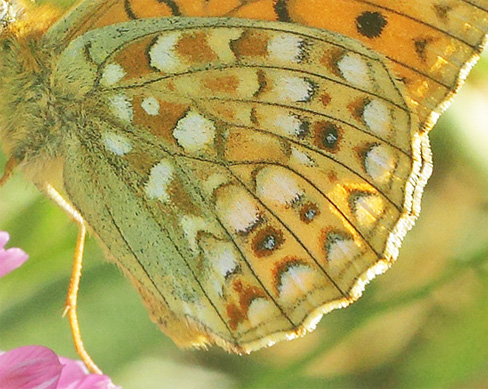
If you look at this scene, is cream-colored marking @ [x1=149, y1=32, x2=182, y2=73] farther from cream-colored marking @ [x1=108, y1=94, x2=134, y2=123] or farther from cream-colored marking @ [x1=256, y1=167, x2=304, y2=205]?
cream-colored marking @ [x1=256, y1=167, x2=304, y2=205]

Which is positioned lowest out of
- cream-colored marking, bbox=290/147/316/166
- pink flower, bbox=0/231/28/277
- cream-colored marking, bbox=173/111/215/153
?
cream-colored marking, bbox=290/147/316/166

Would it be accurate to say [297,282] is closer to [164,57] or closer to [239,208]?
[239,208]

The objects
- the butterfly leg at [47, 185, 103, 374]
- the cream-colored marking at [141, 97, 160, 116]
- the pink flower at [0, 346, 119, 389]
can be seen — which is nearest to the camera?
the pink flower at [0, 346, 119, 389]

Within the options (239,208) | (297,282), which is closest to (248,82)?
(239,208)

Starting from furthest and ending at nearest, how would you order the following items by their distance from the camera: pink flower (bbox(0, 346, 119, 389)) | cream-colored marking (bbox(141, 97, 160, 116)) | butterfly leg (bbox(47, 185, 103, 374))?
butterfly leg (bbox(47, 185, 103, 374)) < cream-colored marking (bbox(141, 97, 160, 116)) < pink flower (bbox(0, 346, 119, 389))

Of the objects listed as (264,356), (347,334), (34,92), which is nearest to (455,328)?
(347,334)

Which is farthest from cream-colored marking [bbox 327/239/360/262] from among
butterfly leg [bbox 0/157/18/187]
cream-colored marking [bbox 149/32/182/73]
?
butterfly leg [bbox 0/157/18/187]

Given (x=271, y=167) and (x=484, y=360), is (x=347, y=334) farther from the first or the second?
(x=271, y=167)
